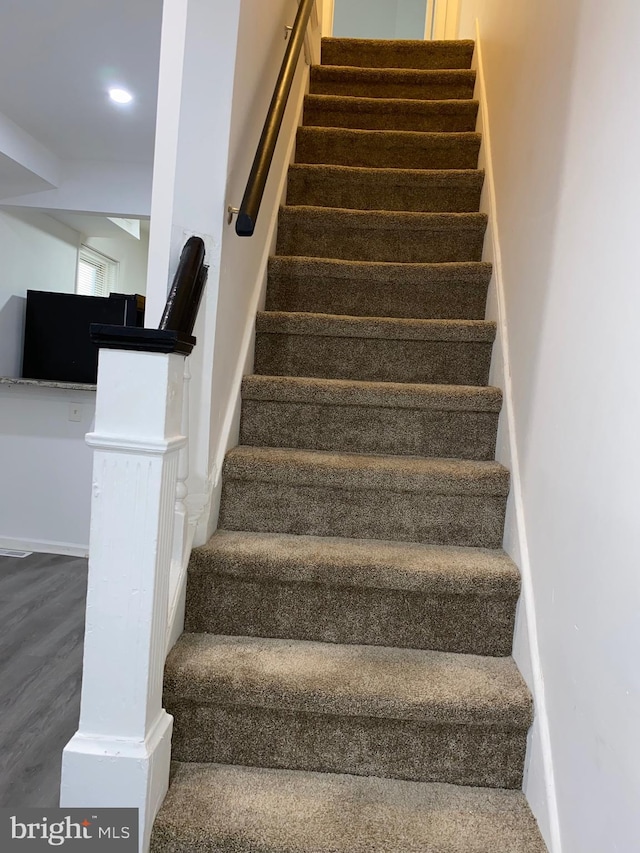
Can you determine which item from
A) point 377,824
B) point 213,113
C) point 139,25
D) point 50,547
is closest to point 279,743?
point 377,824

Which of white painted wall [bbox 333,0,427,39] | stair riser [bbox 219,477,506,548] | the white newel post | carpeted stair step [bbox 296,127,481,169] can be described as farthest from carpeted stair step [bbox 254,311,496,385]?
white painted wall [bbox 333,0,427,39]

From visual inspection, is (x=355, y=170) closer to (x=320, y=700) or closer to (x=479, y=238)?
(x=479, y=238)

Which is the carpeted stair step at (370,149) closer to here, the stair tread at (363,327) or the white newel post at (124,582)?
the stair tread at (363,327)

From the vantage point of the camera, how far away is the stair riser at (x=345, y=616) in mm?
1396

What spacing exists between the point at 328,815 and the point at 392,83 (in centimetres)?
324

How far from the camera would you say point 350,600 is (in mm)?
1408

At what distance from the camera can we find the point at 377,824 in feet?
3.54

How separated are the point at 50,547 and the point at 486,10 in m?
3.76

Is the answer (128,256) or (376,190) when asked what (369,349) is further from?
(128,256)

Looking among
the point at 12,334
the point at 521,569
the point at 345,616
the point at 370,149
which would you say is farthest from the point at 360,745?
the point at 12,334

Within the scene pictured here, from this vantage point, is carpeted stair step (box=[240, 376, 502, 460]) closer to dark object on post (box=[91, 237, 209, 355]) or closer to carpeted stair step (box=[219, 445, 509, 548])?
carpeted stair step (box=[219, 445, 509, 548])

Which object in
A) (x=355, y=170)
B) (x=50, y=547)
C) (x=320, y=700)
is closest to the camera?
(x=320, y=700)

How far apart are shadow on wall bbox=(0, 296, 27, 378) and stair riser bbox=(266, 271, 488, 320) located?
2.60 m

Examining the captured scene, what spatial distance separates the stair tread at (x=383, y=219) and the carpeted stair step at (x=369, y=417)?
2.63ft
